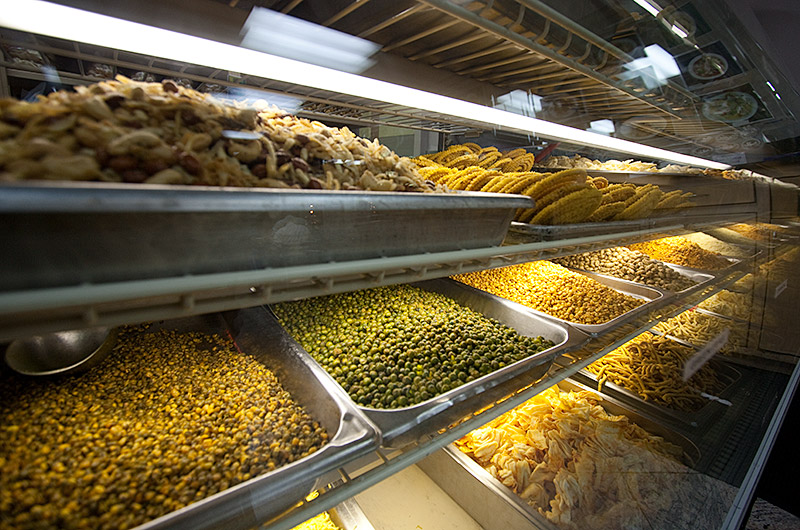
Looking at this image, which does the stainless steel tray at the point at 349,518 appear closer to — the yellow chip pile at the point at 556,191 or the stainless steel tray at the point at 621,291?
the stainless steel tray at the point at 621,291

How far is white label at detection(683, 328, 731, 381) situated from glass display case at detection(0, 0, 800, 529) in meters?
0.03

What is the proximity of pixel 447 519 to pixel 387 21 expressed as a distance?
169 centimetres

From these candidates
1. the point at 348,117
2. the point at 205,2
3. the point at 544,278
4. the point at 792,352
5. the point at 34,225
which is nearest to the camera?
the point at 34,225

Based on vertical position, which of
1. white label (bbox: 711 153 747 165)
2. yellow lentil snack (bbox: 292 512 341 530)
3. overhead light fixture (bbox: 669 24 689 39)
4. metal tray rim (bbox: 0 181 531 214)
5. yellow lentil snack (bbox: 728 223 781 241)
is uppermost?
overhead light fixture (bbox: 669 24 689 39)

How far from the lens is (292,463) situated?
0.77 m

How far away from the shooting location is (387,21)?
92 centimetres

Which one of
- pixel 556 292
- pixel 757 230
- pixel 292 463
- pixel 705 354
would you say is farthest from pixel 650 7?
pixel 757 230

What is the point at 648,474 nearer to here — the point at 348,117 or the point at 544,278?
the point at 544,278

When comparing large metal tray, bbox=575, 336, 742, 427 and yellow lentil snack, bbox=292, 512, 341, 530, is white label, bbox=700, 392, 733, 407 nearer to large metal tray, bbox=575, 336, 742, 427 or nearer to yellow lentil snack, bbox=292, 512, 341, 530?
large metal tray, bbox=575, 336, 742, 427

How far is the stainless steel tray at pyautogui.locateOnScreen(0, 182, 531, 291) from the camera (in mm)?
420

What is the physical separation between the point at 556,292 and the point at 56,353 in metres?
1.87

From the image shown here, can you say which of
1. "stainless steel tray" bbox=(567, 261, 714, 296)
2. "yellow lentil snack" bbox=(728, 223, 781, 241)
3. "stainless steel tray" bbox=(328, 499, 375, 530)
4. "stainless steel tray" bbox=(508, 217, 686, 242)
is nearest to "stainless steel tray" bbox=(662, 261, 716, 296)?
"stainless steel tray" bbox=(567, 261, 714, 296)

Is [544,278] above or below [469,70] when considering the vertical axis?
below

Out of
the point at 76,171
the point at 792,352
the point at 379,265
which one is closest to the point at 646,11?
the point at 379,265
